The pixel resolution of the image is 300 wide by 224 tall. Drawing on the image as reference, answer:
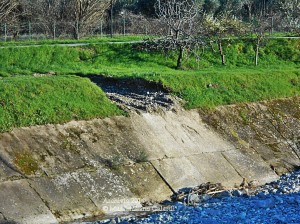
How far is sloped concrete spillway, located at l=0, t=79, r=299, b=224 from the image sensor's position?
19.2 m

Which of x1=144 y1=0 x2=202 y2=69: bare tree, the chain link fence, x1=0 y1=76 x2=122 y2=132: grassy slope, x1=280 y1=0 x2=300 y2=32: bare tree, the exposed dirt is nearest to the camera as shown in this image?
x1=0 y1=76 x2=122 y2=132: grassy slope

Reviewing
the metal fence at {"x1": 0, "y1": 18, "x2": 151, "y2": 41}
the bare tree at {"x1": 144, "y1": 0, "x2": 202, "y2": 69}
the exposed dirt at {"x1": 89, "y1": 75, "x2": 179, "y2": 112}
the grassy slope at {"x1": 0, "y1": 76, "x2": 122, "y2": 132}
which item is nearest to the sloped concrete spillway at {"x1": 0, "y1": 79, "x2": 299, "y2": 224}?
the grassy slope at {"x1": 0, "y1": 76, "x2": 122, "y2": 132}

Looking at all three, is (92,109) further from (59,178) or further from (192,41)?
(192,41)

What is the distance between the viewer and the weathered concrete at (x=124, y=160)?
19.4m

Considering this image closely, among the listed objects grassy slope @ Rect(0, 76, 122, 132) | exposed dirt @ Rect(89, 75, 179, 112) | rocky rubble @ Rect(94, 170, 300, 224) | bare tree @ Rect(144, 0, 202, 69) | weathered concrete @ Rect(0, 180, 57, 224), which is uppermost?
bare tree @ Rect(144, 0, 202, 69)

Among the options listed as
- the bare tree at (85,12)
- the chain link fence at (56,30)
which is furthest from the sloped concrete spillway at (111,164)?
the bare tree at (85,12)

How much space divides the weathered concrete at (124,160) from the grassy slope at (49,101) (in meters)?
0.46

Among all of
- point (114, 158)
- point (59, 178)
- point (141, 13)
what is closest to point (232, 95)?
point (114, 158)

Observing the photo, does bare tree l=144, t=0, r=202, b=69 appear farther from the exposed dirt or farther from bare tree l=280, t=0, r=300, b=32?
bare tree l=280, t=0, r=300, b=32

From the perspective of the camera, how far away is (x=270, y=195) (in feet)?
72.5

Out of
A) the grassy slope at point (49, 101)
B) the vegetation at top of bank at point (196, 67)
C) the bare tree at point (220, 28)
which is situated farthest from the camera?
the bare tree at point (220, 28)

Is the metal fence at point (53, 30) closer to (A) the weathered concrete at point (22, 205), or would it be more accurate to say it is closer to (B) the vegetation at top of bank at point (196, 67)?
(B) the vegetation at top of bank at point (196, 67)

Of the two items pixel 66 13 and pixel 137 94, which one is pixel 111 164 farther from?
pixel 66 13

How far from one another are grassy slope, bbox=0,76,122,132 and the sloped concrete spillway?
18.7 inches
